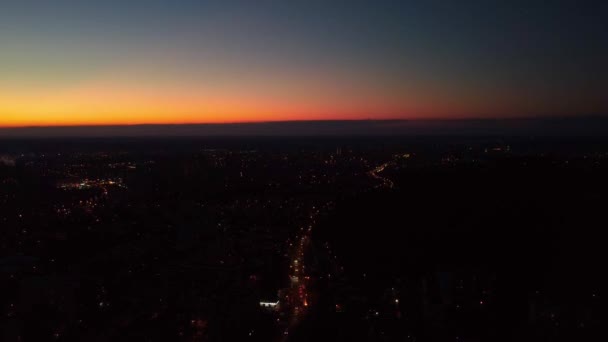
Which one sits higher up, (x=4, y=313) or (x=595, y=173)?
(x=595, y=173)

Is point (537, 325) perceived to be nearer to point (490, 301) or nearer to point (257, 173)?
point (490, 301)

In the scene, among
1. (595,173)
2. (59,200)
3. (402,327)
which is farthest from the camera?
(59,200)

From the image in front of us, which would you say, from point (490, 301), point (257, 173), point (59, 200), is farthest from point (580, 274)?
point (257, 173)

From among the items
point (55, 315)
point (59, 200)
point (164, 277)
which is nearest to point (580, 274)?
point (164, 277)

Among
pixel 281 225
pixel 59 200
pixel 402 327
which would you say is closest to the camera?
pixel 402 327

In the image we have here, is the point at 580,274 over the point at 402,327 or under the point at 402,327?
over

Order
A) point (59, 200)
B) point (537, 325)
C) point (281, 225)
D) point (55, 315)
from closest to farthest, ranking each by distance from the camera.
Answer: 1. point (537, 325)
2. point (55, 315)
3. point (281, 225)
4. point (59, 200)

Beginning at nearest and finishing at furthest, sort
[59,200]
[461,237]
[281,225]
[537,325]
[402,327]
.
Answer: [537,325]
[402,327]
[461,237]
[281,225]
[59,200]

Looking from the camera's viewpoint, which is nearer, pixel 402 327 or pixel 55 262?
pixel 402 327

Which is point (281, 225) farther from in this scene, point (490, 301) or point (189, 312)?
point (490, 301)
